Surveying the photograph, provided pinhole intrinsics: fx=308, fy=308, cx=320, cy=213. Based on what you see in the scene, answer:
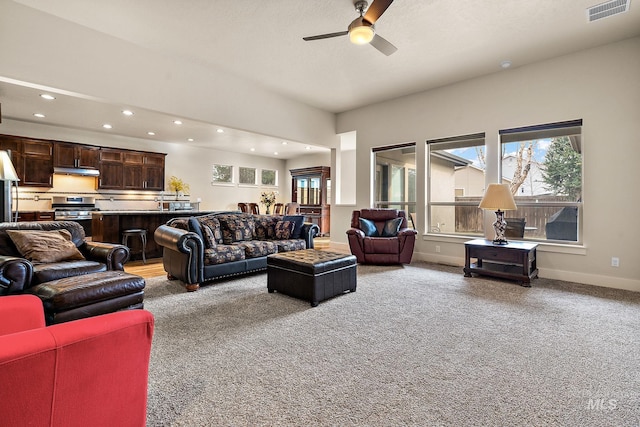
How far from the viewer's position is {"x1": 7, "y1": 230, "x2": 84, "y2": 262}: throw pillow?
2865 mm

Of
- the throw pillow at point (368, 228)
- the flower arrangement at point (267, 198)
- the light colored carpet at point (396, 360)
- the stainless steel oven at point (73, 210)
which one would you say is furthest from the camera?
the flower arrangement at point (267, 198)

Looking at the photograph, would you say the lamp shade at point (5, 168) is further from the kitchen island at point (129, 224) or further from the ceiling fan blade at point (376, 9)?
the ceiling fan blade at point (376, 9)

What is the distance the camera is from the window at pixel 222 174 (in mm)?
10062

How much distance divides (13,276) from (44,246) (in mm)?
728

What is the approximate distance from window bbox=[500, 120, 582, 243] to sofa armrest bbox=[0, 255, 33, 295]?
5.86 meters

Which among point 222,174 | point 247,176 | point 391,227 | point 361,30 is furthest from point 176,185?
point 361,30

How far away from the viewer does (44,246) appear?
2951 millimetres

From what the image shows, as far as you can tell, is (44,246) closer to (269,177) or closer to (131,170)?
(131,170)

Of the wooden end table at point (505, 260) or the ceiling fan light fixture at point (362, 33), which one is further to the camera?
the wooden end table at point (505, 260)

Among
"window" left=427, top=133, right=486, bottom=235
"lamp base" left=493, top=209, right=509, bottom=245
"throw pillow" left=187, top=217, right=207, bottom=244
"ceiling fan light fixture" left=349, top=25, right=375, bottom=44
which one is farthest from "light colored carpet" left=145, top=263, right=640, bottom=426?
"ceiling fan light fixture" left=349, top=25, right=375, bottom=44

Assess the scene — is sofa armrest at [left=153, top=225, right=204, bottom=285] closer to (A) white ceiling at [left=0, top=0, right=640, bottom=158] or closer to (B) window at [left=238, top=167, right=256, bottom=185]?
(A) white ceiling at [left=0, top=0, right=640, bottom=158]

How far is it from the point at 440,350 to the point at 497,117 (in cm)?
412

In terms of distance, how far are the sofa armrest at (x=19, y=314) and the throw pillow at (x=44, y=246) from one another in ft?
5.87

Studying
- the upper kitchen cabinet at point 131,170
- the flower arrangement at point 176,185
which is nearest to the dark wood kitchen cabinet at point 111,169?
the upper kitchen cabinet at point 131,170
